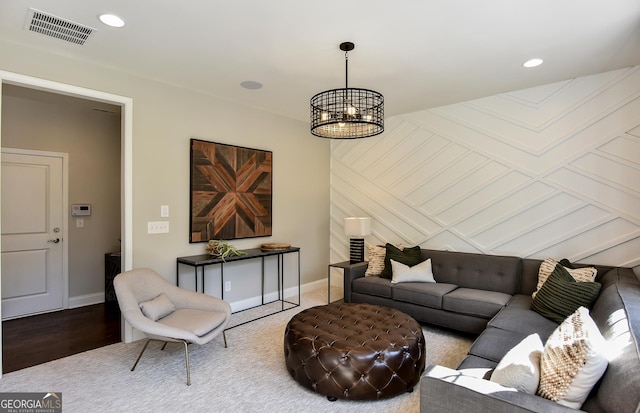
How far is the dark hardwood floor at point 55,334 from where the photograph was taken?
10.1ft

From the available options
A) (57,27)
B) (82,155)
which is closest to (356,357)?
(57,27)

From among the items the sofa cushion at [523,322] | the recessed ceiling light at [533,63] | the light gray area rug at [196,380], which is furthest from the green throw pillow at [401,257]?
the recessed ceiling light at [533,63]

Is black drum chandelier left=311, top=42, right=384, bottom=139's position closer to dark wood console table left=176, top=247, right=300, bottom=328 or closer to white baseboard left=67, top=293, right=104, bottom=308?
dark wood console table left=176, top=247, right=300, bottom=328

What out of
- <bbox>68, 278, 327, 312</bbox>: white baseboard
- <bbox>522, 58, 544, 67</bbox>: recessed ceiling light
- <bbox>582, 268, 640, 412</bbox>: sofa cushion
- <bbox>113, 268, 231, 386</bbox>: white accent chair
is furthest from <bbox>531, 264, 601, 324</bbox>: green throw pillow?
<bbox>68, 278, 327, 312</bbox>: white baseboard

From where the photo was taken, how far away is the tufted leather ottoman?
229 centimetres

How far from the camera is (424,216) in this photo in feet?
15.6

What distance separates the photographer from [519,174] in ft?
13.1

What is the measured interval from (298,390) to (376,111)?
225cm

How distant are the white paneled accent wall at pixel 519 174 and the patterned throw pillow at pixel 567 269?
0.38 m

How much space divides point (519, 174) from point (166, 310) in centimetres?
407

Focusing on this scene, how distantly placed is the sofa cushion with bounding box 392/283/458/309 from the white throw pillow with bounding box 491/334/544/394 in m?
1.89

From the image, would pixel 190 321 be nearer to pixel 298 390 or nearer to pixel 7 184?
pixel 298 390

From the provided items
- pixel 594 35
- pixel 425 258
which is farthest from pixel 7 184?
pixel 594 35

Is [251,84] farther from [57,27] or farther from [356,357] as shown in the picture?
[356,357]
